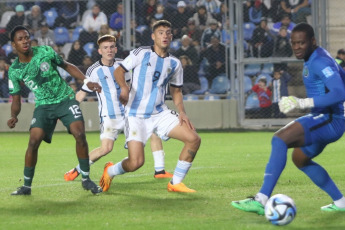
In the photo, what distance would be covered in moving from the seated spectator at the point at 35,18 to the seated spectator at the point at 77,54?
4.35 ft

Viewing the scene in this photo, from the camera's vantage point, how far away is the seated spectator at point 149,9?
21000 mm

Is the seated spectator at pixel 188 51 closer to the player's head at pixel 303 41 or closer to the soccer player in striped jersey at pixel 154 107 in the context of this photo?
the soccer player in striped jersey at pixel 154 107

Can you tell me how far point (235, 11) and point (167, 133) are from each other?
1255cm

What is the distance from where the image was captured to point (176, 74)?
9.50 metres

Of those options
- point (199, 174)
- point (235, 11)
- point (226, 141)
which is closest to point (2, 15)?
point (235, 11)

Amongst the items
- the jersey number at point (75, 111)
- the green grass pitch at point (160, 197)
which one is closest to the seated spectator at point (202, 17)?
the green grass pitch at point (160, 197)

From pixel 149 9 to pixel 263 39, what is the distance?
318cm

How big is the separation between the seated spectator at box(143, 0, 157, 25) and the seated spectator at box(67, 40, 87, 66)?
74.9 inches

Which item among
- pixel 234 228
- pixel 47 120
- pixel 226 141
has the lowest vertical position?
pixel 226 141

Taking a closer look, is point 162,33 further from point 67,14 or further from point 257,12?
point 67,14

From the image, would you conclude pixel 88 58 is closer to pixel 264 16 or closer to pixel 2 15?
pixel 2 15

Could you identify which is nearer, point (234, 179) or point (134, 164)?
point (134, 164)

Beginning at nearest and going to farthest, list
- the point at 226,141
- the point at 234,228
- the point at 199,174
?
the point at 234,228 < the point at 199,174 < the point at 226,141

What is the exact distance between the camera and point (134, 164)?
902 cm
